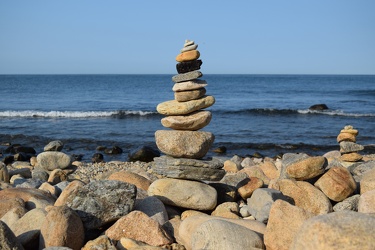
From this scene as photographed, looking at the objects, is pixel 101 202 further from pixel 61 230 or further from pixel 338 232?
pixel 338 232

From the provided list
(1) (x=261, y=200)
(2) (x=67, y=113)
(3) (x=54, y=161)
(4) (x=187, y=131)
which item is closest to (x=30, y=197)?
(4) (x=187, y=131)

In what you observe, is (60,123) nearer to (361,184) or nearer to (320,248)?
(361,184)

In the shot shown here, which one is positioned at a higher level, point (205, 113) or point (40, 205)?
point (205, 113)

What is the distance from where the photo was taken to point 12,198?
23.8 ft

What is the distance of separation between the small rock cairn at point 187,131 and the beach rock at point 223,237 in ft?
6.51

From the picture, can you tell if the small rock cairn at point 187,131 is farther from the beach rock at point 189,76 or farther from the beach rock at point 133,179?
the beach rock at point 133,179

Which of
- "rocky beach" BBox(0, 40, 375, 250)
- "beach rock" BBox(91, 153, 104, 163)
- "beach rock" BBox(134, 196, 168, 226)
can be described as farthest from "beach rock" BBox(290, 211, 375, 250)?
"beach rock" BBox(91, 153, 104, 163)

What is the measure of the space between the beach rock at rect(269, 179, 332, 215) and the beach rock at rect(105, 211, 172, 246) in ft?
7.57

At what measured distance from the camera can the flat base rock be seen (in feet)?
24.2

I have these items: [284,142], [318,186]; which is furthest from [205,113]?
[284,142]

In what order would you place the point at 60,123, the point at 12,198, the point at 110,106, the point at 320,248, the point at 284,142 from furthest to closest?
the point at 110,106 → the point at 60,123 → the point at 284,142 → the point at 12,198 → the point at 320,248

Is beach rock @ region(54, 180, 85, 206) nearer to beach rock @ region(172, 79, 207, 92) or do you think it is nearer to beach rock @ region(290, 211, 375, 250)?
beach rock @ region(172, 79, 207, 92)

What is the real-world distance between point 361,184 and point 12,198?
529 cm
